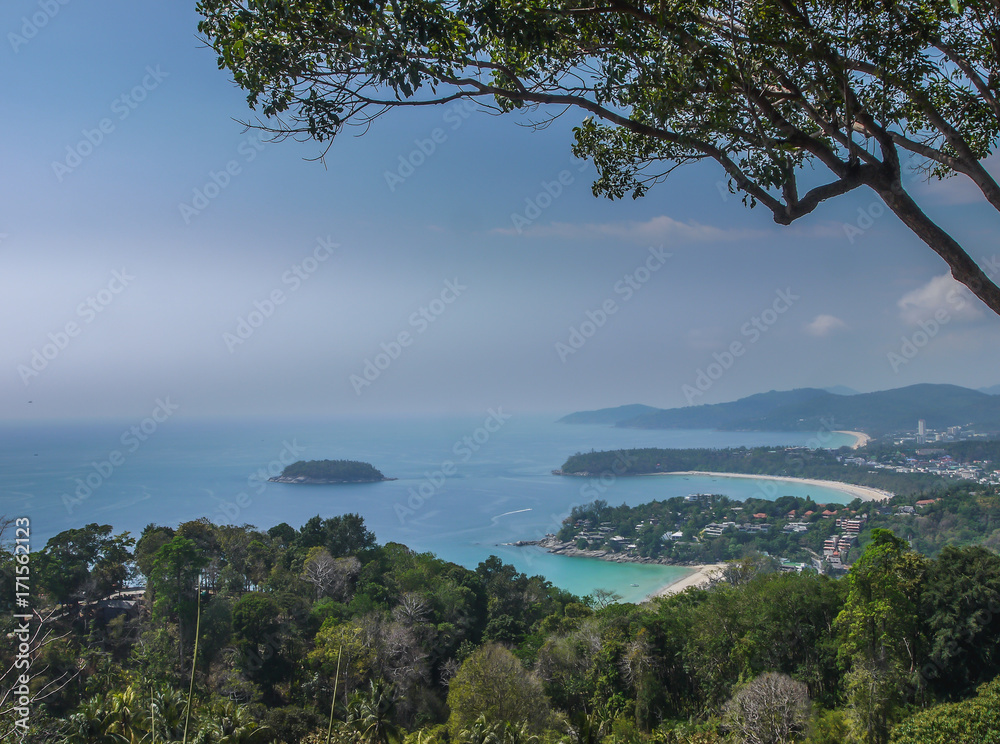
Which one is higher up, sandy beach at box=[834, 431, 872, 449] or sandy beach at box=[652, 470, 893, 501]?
sandy beach at box=[834, 431, 872, 449]

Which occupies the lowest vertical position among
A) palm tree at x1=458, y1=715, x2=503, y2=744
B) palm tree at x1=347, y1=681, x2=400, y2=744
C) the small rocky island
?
palm tree at x1=347, y1=681, x2=400, y2=744

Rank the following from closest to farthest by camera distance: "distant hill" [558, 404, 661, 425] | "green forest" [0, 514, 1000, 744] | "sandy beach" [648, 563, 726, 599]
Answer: "green forest" [0, 514, 1000, 744], "sandy beach" [648, 563, 726, 599], "distant hill" [558, 404, 661, 425]

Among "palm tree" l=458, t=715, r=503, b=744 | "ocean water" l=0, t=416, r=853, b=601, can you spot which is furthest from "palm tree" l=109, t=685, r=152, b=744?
"ocean water" l=0, t=416, r=853, b=601

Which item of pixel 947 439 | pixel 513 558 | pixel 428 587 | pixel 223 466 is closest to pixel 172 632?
pixel 428 587

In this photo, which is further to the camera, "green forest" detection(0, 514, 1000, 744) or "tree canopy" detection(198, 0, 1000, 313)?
"green forest" detection(0, 514, 1000, 744)

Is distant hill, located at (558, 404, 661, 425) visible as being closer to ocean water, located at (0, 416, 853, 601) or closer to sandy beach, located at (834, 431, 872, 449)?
ocean water, located at (0, 416, 853, 601)

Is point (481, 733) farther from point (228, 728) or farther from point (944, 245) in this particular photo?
point (944, 245)

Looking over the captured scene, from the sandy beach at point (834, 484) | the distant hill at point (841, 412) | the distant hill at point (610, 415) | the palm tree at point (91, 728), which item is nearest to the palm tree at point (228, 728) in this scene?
the palm tree at point (91, 728)
